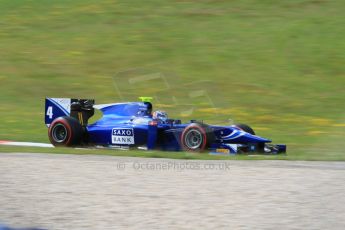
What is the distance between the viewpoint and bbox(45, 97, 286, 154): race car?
39.3 ft

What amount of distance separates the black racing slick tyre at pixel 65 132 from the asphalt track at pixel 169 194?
2061 mm

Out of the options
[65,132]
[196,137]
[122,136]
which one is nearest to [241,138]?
[196,137]

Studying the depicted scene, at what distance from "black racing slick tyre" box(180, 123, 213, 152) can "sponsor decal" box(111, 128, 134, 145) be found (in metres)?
1.00

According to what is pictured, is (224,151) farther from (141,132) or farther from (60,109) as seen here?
(60,109)

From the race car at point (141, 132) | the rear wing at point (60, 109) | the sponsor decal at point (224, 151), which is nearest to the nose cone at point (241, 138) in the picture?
the race car at point (141, 132)

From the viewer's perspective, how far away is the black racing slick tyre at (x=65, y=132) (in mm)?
12672

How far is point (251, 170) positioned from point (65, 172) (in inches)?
103

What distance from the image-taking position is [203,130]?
466 inches

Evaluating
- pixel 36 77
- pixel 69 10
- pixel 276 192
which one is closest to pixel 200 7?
pixel 69 10

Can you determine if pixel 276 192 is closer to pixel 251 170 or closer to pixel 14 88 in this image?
pixel 251 170

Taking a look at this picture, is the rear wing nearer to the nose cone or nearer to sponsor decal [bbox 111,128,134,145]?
sponsor decal [bbox 111,128,134,145]

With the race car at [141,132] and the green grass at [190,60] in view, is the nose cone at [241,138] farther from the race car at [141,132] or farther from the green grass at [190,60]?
the green grass at [190,60]

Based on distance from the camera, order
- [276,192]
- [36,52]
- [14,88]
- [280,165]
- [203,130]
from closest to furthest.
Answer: [276,192] < [280,165] < [203,130] < [14,88] < [36,52]

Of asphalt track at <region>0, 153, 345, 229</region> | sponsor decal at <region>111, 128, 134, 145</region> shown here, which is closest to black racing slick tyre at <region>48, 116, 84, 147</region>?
sponsor decal at <region>111, 128, 134, 145</region>
